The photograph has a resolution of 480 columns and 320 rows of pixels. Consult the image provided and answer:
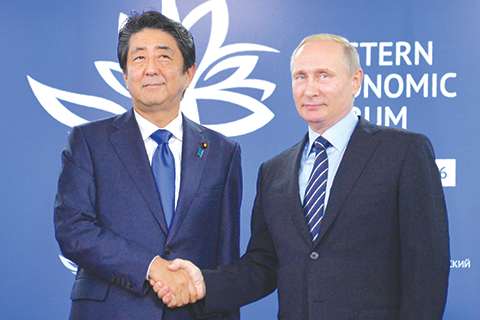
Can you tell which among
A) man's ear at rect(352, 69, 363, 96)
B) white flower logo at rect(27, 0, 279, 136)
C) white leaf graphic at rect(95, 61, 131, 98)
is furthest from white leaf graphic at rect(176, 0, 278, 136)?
man's ear at rect(352, 69, 363, 96)

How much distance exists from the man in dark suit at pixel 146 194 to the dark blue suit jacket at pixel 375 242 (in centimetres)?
37

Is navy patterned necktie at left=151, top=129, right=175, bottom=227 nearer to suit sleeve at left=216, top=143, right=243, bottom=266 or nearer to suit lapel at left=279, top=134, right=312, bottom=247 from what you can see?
suit sleeve at left=216, top=143, right=243, bottom=266

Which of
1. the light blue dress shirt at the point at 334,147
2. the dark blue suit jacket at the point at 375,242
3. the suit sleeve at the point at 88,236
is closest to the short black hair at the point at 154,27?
the suit sleeve at the point at 88,236

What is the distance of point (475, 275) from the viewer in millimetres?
3510

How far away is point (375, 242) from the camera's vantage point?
5.88 feet

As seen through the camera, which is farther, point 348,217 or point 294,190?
point 294,190

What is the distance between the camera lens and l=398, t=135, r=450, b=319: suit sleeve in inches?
66.9

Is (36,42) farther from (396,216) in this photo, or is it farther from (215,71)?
(396,216)

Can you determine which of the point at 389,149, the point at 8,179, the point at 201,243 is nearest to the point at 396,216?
the point at 389,149

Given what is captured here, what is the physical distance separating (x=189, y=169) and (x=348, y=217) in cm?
68

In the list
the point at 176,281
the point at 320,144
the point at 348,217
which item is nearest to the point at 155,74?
the point at 320,144

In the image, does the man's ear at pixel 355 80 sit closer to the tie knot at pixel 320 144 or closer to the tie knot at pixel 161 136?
the tie knot at pixel 320 144

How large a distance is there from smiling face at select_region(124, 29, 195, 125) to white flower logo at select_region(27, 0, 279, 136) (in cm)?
151

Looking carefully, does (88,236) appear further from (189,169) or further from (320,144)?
(320,144)
